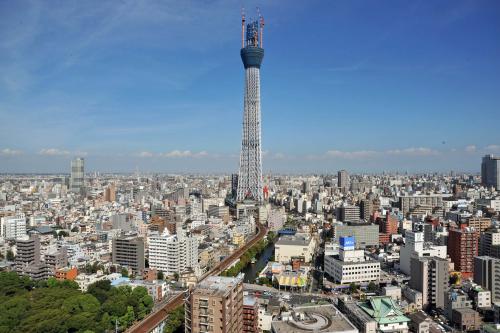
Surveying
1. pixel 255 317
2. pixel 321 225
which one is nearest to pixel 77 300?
pixel 255 317

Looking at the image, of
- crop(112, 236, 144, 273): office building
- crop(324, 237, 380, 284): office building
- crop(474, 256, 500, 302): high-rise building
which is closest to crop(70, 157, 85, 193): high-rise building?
crop(112, 236, 144, 273): office building

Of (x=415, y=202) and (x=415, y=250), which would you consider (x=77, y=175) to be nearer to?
(x=415, y=202)

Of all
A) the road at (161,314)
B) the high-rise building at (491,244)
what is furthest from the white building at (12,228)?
A: the high-rise building at (491,244)

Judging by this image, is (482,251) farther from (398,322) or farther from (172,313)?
(172,313)

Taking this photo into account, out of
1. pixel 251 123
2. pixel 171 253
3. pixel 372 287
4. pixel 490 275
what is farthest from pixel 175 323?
pixel 251 123

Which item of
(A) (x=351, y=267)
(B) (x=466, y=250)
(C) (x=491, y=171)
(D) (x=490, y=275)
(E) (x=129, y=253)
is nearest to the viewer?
(D) (x=490, y=275)

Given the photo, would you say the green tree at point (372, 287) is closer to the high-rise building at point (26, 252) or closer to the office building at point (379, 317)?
the office building at point (379, 317)
